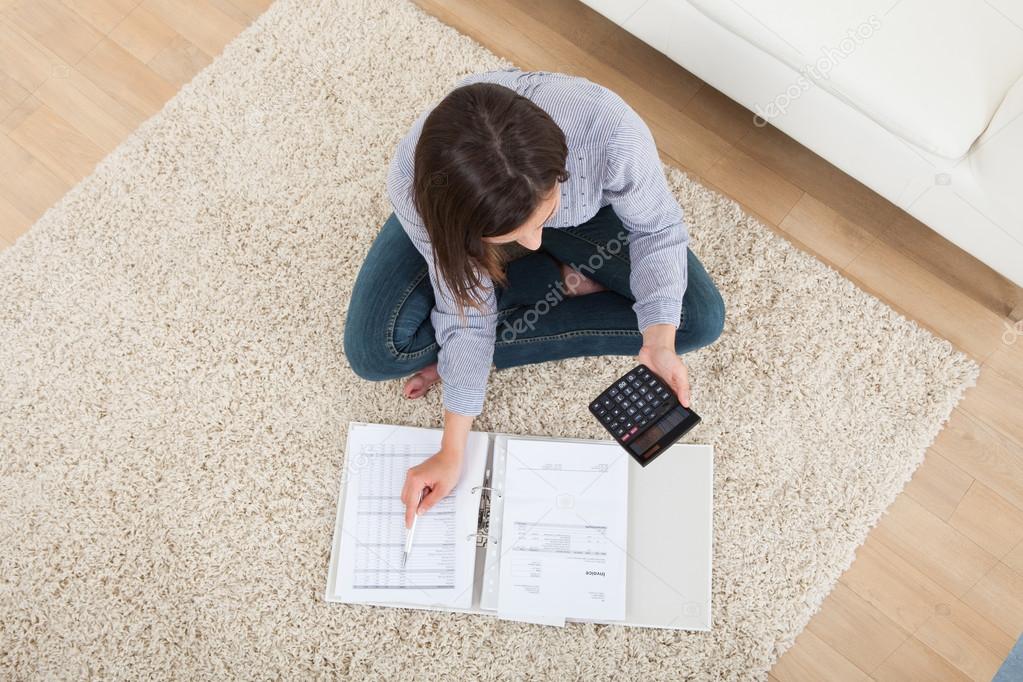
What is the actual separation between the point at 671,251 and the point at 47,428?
3.82 feet

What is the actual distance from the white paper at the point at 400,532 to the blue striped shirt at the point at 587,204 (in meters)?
0.19

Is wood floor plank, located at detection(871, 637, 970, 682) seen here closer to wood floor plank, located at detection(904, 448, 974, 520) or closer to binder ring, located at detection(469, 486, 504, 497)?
wood floor plank, located at detection(904, 448, 974, 520)

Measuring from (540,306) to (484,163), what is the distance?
0.46m

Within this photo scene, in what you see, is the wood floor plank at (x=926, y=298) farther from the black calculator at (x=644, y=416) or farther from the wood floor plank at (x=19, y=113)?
the wood floor plank at (x=19, y=113)

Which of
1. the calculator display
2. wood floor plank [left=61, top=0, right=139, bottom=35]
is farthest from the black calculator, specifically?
wood floor plank [left=61, top=0, right=139, bottom=35]

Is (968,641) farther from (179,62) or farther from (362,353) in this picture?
(179,62)

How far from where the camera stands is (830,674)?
1.27 metres

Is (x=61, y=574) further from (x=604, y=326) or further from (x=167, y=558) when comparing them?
(x=604, y=326)

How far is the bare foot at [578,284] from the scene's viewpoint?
1212 millimetres

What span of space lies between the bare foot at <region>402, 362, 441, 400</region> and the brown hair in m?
0.54

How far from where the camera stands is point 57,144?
1.52m

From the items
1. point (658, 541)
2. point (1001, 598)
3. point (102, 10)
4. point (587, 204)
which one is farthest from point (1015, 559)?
point (102, 10)

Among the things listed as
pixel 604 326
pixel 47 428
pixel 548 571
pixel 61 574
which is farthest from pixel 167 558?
pixel 604 326

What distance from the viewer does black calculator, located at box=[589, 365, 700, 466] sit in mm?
1037
